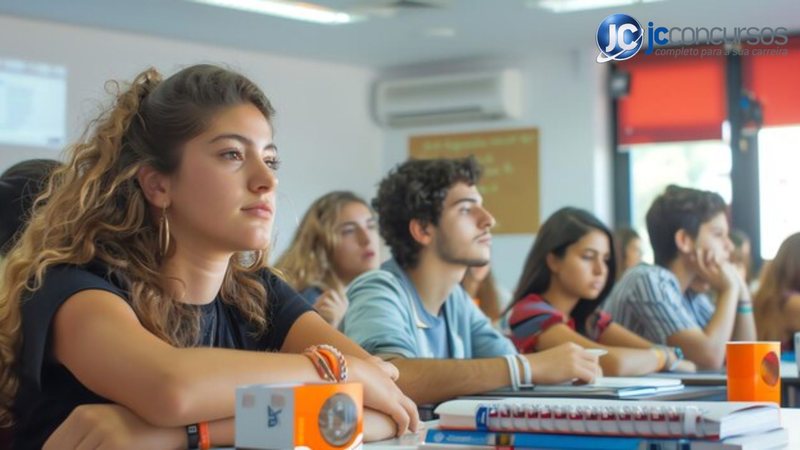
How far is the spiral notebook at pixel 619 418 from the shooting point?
1.37m

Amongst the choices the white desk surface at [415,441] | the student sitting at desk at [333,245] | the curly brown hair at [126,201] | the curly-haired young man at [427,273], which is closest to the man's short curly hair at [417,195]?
the curly-haired young man at [427,273]

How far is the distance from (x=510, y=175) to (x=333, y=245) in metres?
4.24

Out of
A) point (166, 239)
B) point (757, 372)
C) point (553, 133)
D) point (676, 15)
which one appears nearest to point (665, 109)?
point (553, 133)

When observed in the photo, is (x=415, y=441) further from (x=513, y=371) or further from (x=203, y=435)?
(x=513, y=371)

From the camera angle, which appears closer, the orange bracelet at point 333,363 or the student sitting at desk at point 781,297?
the orange bracelet at point 333,363

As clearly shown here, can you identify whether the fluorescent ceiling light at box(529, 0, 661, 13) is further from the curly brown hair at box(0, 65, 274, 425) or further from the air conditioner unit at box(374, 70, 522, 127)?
the curly brown hair at box(0, 65, 274, 425)

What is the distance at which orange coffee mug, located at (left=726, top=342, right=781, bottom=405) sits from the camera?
2215 mm

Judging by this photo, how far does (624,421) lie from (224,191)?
803 millimetres

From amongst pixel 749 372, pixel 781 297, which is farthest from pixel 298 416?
pixel 781 297

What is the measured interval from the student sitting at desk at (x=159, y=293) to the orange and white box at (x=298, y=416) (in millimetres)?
291

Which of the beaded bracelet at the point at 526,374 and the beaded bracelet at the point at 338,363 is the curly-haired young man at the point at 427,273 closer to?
the beaded bracelet at the point at 526,374

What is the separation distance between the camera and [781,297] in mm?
4543

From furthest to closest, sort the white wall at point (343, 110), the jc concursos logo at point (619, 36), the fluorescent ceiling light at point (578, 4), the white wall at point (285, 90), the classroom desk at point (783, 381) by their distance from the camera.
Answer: the white wall at point (343, 110)
the white wall at point (285, 90)
the jc concursos logo at point (619, 36)
the fluorescent ceiling light at point (578, 4)
the classroom desk at point (783, 381)

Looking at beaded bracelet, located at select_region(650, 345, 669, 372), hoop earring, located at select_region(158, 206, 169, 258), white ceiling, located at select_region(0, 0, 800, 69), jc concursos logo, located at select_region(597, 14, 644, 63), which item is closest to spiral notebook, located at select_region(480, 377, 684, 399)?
beaded bracelet, located at select_region(650, 345, 669, 372)
